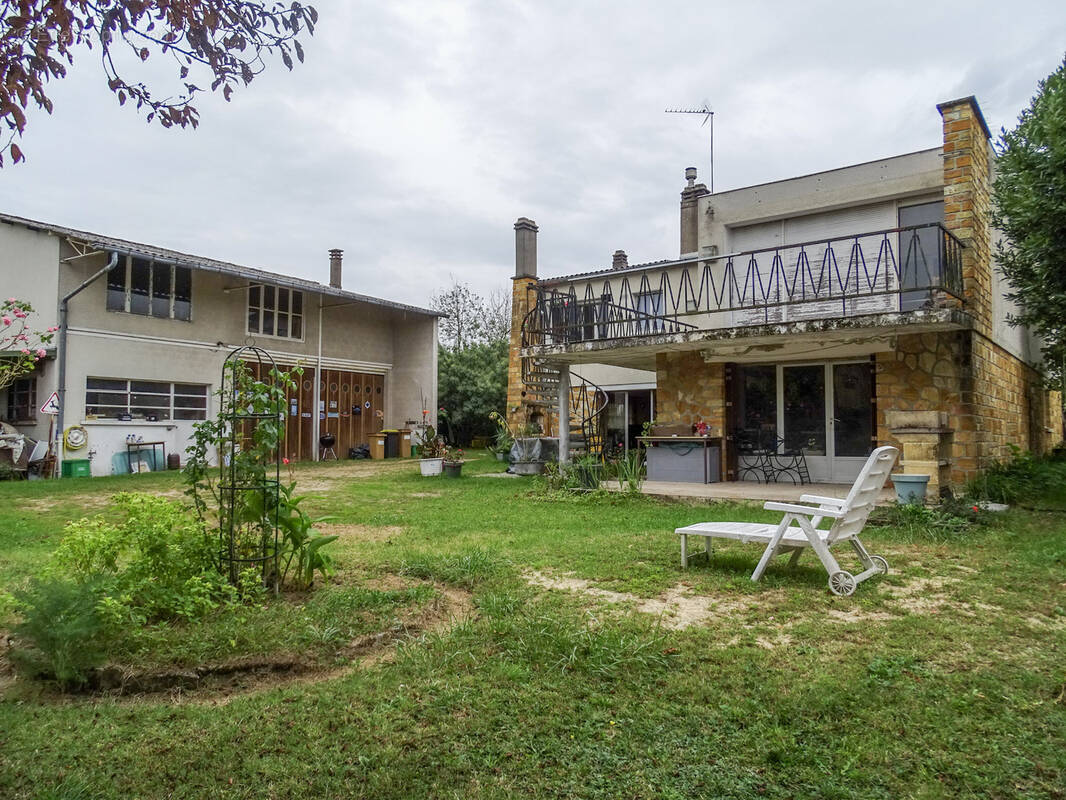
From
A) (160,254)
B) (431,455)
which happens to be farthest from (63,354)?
(431,455)

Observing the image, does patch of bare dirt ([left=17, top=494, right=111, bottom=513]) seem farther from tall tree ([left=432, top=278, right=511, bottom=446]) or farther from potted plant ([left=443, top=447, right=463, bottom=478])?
tall tree ([left=432, top=278, right=511, bottom=446])

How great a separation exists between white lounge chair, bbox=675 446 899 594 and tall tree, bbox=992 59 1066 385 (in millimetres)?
4685

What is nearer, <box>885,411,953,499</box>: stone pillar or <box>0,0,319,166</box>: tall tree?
<box>0,0,319,166</box>: tall tree

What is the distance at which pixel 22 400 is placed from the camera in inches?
546

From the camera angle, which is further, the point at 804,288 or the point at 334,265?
the point at 334,265

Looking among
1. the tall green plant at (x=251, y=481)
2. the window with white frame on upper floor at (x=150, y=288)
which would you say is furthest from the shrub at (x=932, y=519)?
the window with white frame on upper floor at (x=150, y=288)

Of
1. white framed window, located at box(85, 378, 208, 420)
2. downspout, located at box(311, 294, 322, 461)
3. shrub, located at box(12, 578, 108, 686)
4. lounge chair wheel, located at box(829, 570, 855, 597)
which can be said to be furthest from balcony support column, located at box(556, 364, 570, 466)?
white framed window, located at box(85, 378, 208, 420)

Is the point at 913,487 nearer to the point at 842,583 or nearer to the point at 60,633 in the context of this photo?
the point at 842,583

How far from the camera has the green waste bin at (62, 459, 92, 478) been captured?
1316 cm

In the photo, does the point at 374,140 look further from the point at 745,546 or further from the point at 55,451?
the point at 55,451

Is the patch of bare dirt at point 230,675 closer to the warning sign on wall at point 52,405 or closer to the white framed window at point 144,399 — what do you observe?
the warning sign on wall at point 52,405

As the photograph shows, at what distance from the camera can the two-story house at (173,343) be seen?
1337 cm

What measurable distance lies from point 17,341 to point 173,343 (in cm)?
364

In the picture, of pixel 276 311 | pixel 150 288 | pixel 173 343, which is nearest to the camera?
pixel 150 288
